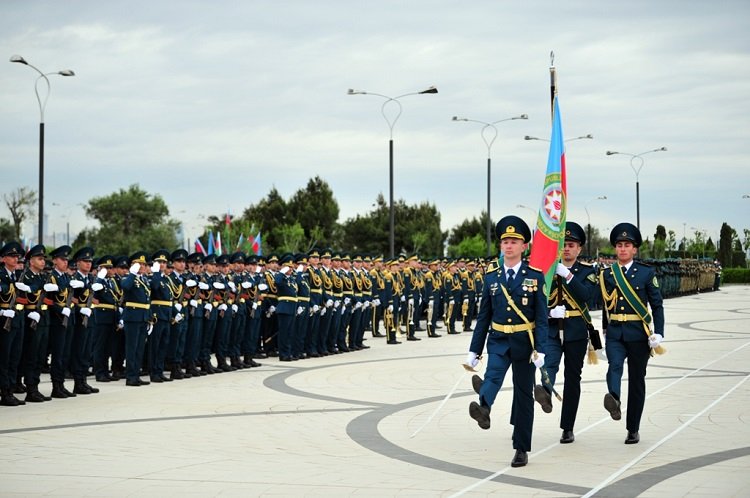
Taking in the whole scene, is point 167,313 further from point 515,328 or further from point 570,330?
point 515,328

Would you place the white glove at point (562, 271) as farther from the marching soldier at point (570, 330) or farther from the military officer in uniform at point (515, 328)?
the military officer in uniform at point (515, 328)

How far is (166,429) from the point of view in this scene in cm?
1148

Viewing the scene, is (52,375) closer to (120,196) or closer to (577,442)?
(577,442)

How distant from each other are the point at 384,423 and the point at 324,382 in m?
4.67

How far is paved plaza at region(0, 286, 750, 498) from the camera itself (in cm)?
835

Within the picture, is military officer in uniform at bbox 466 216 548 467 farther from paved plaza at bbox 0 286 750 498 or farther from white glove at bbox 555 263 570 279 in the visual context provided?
white glove at bbox 555 263 570 279

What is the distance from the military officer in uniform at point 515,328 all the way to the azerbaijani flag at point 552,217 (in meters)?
0.38

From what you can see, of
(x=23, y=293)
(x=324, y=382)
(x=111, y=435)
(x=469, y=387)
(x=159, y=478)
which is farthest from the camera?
(x=324, y=382)

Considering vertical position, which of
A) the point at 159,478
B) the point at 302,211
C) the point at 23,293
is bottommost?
the point at 159,478

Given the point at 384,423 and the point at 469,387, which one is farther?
the point at 469,387

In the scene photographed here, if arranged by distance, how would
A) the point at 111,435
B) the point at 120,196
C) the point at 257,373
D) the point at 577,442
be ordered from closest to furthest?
the point at 577,442
the point at 111,435
the point at 257,373
the point at 120,196

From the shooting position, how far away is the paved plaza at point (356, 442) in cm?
835

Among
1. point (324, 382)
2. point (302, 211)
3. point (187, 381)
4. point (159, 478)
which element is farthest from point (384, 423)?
point (302, 211)

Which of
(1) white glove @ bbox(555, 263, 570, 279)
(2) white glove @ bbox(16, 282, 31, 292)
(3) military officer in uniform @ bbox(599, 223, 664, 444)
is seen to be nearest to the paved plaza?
(3) military officer in uniform @ bbox(599, 223, 664, 444)
